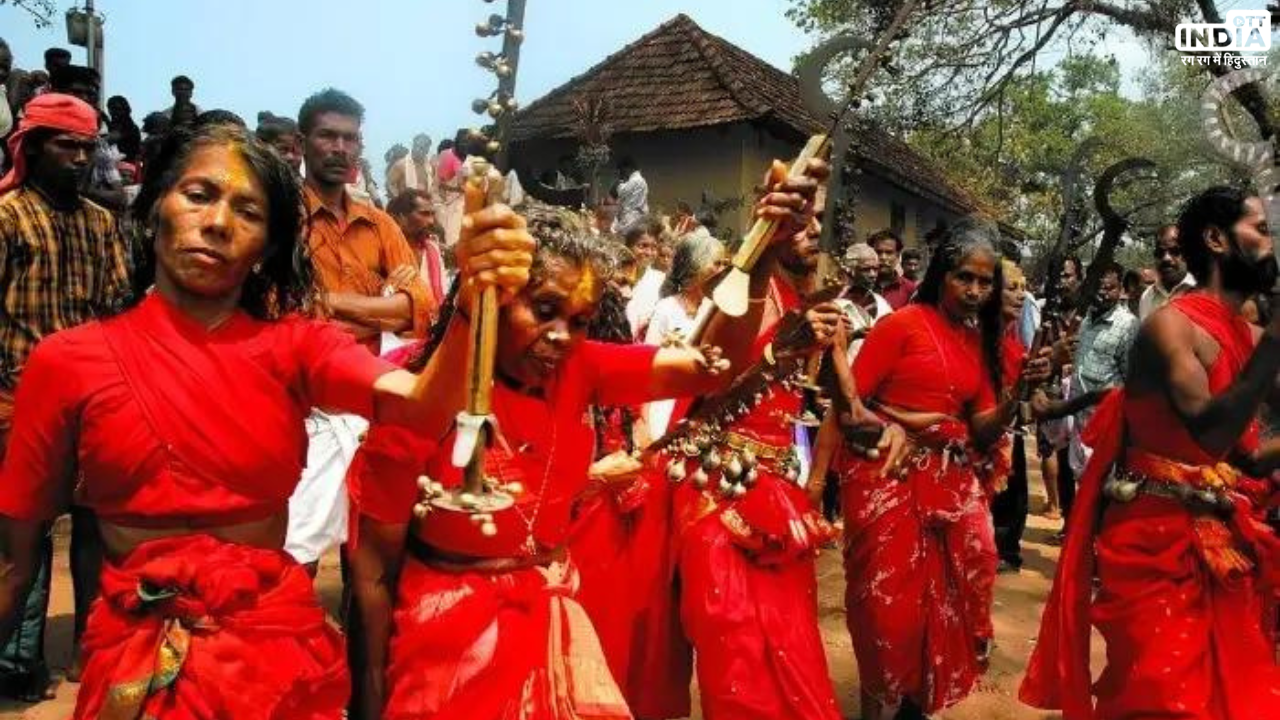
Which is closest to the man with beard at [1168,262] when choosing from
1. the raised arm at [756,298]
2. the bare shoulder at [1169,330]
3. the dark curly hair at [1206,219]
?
the dark curly hair at [1206,219]

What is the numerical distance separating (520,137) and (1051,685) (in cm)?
291

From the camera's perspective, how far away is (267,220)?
250cm

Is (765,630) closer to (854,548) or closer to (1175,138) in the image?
(854,548)

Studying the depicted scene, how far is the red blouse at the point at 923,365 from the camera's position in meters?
4.96

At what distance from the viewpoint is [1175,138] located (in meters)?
45.4

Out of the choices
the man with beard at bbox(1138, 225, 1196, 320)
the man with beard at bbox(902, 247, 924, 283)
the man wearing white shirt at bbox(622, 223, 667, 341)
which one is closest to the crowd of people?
the man wearing white shirt at bbox(622, 223, 667, 341)

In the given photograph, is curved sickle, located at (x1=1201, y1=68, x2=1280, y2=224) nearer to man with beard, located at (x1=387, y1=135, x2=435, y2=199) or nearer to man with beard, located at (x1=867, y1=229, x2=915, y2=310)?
man with beard, located at (x1=387, y1=135, x2=435, y2=199)

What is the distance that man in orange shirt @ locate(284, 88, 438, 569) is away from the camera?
172 inches

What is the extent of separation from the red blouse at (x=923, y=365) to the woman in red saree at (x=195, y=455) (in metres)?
3.03

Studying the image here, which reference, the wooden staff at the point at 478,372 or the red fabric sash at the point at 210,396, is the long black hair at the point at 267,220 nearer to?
the red fabric sash at the point at 210,396

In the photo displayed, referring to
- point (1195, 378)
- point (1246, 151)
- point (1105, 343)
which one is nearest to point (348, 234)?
point (1195, 378)

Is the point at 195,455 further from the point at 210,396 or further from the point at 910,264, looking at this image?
the point at 910,264

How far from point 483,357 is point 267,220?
871mm

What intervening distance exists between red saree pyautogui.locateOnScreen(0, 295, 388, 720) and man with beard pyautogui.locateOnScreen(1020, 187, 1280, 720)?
8.06ft
